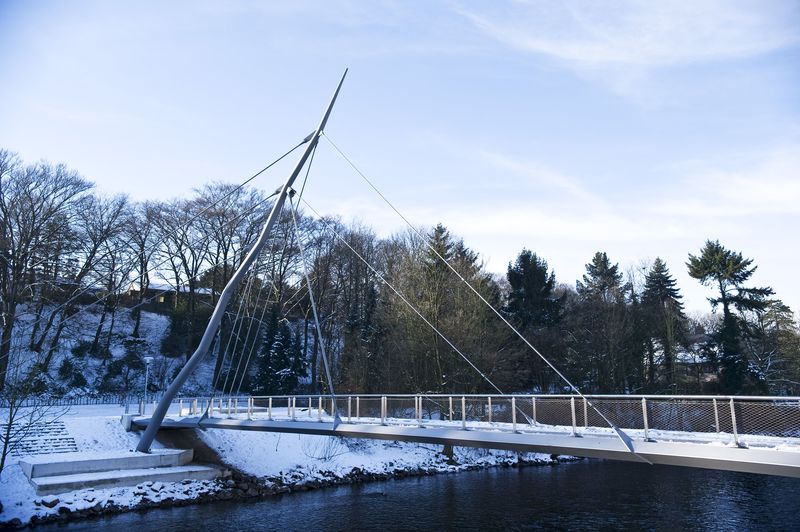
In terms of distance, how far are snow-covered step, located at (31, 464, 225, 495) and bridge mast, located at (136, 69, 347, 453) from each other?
185 cm

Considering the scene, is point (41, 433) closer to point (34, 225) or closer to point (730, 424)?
point (34, 225)

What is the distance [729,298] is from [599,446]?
120 ft

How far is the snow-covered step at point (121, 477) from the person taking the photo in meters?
18.5

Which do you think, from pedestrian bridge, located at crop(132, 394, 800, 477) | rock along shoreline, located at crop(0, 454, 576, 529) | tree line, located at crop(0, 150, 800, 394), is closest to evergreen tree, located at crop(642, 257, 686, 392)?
tree line, located at crop(0, 150, 800, 394)

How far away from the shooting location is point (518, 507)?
19.9m

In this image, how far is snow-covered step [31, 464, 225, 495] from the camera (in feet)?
60.6

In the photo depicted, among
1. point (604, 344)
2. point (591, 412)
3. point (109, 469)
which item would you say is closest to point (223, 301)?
point (109, 469)

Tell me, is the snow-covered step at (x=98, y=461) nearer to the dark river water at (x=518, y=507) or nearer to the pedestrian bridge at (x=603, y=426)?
the dark river water at (x=518, y=507)

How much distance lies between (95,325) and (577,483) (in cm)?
3512

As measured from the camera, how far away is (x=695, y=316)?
7612 cm

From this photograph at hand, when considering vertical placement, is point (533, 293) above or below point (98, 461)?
above

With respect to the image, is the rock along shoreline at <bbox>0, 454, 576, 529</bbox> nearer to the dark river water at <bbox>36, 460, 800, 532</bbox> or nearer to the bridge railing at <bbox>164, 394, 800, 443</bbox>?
the dark river water at <bbox>36, 460, 800, 532</bbox>

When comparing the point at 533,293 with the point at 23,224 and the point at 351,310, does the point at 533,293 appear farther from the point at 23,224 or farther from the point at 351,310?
the point at 23,224

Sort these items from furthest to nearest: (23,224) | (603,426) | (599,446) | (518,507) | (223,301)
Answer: (23,224), (223,301), (518,507), (603,426), (599,446)
